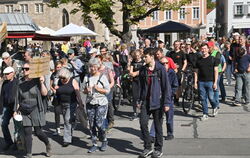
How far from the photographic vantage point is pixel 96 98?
7.80 metres

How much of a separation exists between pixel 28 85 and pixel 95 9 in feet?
44.7

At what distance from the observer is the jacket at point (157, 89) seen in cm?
727

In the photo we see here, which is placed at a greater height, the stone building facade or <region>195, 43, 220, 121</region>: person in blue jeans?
the stone building facade

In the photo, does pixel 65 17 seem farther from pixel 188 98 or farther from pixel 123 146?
pixel 123 146

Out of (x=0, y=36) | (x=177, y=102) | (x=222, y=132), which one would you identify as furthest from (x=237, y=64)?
(x=0, y=36)

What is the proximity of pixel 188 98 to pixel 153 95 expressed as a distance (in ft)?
14.8

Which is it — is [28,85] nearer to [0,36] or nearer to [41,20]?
[0,36]

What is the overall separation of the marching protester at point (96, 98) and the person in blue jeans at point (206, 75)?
10.5 ft

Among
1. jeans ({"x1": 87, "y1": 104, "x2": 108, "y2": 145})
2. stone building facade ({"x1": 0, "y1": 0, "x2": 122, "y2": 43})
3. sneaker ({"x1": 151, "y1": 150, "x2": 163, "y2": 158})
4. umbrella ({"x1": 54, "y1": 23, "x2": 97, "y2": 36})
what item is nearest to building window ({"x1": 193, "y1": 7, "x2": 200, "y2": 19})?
stone building facade ({"x1": 0, "y1": 0, "x2": 122, "y2": 43})

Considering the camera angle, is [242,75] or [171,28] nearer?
[242,75]

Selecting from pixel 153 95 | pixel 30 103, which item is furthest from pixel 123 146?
pixel 30 103

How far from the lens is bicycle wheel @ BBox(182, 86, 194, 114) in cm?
1146

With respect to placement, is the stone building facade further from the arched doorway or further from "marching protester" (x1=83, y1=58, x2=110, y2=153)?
"marching protester" (x1=83, y1=58, x2=110, y2=153)

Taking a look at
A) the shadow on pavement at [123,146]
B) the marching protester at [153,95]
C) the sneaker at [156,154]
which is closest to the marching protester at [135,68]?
the shadow on pavement at [123,146]
